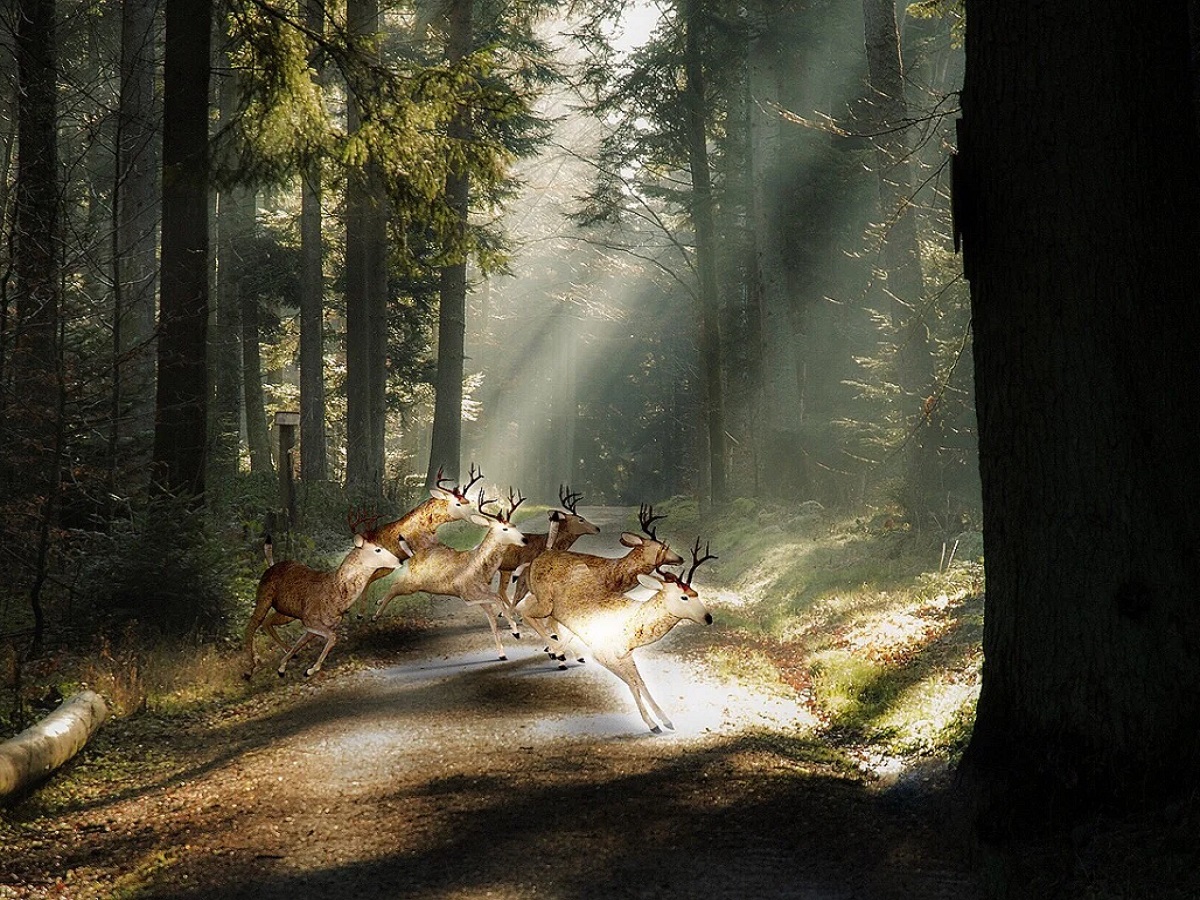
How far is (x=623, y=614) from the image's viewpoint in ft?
24.1

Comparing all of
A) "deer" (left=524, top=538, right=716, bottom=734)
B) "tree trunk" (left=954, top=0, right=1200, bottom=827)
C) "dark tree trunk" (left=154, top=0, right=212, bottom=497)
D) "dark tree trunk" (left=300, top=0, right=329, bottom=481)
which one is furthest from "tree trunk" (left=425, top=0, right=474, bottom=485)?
"tree trunk" (left=954, top=0, right=1200, bottom=827)

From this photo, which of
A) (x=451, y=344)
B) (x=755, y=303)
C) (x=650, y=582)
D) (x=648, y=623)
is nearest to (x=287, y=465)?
(x=648, y=623)

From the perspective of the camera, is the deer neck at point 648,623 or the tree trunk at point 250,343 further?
the tree trunk at point 250,343

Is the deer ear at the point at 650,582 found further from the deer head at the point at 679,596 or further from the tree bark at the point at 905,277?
the tree bark at the point at 905,277

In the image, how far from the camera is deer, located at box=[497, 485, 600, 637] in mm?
9344

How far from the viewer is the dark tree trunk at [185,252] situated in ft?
36.3

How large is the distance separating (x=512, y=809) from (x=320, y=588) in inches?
118

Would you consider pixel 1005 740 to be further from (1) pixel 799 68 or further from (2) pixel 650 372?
(2) pixel 650 372

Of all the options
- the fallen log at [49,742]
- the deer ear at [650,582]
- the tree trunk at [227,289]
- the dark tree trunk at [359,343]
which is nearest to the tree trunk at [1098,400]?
the deer ear at [650,582]

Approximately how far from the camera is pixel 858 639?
11.1 meters

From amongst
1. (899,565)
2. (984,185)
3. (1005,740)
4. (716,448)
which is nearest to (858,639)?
(899,565)

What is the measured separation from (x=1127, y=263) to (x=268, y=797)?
563cm

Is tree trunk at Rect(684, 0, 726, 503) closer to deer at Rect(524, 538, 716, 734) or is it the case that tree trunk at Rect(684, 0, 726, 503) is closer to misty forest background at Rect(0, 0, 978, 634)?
misty forest background at Rect(0, 0, 978, 634)

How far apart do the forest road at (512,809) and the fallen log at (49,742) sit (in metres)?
0.43
